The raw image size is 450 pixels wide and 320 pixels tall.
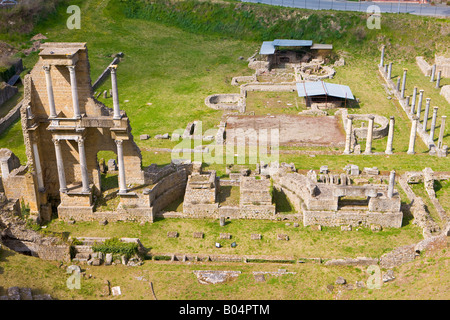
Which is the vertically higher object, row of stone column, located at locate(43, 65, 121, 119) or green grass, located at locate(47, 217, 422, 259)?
row of stone column, located at locate(43, 65, 121, 119)

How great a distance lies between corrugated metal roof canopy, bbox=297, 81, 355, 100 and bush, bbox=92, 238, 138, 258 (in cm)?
2795

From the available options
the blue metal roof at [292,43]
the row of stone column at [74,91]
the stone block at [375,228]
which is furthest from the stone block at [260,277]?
the blue metal roof at [292,43]

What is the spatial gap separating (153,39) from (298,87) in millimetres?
26424

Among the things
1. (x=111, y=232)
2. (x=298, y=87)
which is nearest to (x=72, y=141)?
(x=111, y=232)

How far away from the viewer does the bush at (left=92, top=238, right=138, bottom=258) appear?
3027 cm

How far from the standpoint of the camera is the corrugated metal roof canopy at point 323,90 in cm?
5275

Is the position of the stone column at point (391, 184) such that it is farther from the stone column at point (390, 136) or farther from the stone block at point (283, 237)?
the stone column at point (390, 136)

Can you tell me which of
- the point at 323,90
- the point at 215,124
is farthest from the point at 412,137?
the point at 215,124

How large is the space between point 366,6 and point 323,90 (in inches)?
1156

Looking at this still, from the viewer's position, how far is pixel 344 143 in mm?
45938

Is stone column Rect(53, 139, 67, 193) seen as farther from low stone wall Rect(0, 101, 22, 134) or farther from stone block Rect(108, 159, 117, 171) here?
low stone wall Rect(0, 101, 22, 134)

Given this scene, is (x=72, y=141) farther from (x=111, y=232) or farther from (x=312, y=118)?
(x=312, y=118)

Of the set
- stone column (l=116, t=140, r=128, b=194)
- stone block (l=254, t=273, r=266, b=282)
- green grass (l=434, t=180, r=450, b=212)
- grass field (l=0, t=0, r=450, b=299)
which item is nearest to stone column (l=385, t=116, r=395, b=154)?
grass field (l=0, t=0, r=450, b=299)

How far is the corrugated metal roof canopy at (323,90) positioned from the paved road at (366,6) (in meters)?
24.3
